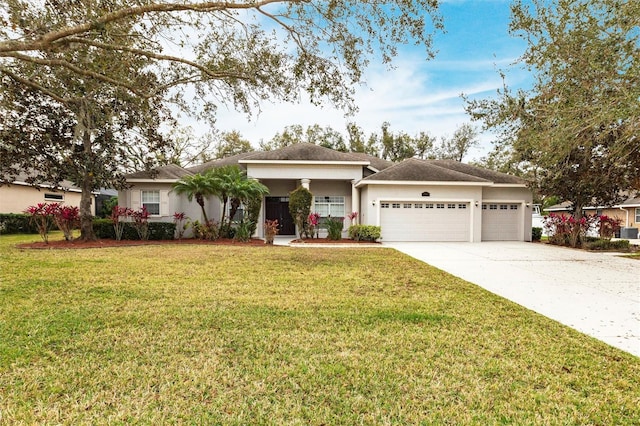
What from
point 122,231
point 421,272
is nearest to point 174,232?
point 122,231

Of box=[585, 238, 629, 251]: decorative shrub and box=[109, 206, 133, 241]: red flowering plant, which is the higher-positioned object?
box=[109, 206, 133, 241]: red flowering plant

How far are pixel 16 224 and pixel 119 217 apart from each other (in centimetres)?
883

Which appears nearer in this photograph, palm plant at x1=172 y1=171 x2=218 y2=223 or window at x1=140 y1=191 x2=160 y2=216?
palm plant at x1=172 y1=171 x2=218 y2=223

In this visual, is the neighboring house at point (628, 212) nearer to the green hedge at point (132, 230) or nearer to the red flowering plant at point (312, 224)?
the red flowering plant at point (312, 224)

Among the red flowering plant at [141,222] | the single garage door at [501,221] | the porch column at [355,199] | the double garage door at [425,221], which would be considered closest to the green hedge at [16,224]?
the red flowering plant at [141,222]

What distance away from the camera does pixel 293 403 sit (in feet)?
9.50

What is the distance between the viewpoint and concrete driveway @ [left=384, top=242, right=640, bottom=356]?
5.08 metres

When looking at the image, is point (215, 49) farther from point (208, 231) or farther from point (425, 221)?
point (425, 221)

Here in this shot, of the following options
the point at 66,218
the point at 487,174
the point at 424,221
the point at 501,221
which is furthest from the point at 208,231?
the point at 487,174

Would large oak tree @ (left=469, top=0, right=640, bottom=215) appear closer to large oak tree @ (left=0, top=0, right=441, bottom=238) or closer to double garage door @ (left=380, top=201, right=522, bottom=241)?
large oak tree @ (left=0, top=0, right=441, bottom=238)

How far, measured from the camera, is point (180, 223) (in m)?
18.3

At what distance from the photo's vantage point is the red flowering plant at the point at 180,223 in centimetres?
1775

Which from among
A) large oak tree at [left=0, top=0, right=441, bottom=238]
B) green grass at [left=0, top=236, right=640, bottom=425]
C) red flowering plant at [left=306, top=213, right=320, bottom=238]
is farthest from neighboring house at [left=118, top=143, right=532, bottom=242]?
green grass at [left=0, top=236, right=640, bottom=425]

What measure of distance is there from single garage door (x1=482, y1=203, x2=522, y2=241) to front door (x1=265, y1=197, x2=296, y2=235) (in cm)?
1057
